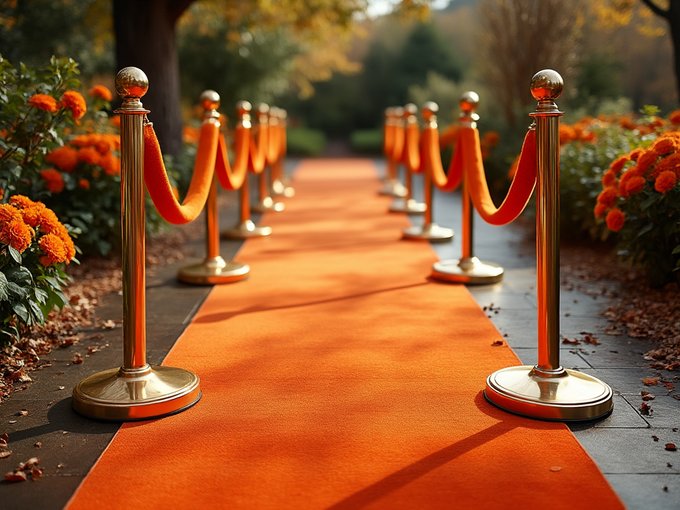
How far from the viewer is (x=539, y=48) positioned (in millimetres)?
14586

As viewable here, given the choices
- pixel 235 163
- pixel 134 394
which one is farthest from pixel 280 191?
pixel 134 394

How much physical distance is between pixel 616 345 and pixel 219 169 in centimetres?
364

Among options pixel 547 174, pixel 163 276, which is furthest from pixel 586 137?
pixel 547 174

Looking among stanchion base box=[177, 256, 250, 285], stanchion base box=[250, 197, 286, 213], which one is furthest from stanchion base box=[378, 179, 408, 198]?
stanchion base box=[177, 256, 250, 285]

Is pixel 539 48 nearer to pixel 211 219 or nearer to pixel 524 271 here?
pixel 524 271

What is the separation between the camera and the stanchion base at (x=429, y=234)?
886 cm

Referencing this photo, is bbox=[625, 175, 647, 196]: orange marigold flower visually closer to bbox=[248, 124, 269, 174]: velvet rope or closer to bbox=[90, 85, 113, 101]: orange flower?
bbox=[90, 85, 113, 101]: orange flower

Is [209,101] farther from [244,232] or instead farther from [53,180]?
[244,232]

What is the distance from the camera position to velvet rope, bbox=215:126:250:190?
22.6 feet

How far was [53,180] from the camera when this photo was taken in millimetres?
6234

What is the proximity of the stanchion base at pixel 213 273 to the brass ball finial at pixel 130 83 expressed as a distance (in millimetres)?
3082

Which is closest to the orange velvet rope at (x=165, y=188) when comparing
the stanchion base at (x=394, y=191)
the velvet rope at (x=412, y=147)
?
the velvet rope at (x=412, y=147)

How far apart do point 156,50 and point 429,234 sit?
4290mm

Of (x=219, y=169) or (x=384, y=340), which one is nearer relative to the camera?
(x=384, y=340)
